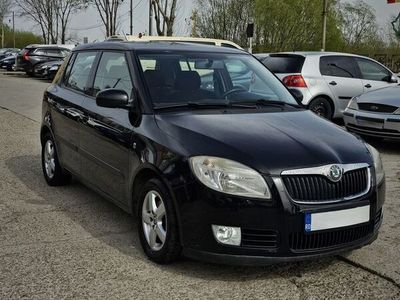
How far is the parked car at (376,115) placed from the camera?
8234 millimetres

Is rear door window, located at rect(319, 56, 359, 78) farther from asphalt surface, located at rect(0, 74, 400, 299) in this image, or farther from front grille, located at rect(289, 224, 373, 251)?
front grille, located at rect(289, 224, 373, 251)

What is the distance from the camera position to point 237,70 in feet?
16.4

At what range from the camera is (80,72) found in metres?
5.59

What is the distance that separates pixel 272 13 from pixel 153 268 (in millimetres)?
31379

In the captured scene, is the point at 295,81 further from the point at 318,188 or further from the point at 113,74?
the point at 318,188

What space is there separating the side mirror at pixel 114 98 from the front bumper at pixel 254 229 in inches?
40.4

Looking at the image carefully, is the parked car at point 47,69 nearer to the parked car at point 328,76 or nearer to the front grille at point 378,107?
the parked car at point 328,76

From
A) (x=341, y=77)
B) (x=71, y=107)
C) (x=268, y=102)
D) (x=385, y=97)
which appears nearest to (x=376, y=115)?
→ (x=385, y=97)

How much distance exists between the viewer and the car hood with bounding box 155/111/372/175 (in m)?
3.46

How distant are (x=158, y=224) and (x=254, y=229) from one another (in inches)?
30.6

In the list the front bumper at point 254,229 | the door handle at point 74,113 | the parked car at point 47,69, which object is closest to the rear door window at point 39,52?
the parked car at point 47,69

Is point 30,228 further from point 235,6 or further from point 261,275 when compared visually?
point 235,6

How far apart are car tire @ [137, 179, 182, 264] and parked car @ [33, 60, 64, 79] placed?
22477 millimetres

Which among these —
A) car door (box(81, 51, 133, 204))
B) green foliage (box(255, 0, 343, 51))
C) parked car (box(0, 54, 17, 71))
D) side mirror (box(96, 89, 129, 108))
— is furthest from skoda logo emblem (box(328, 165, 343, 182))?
parked car (box(0, 54, 17, 71))
